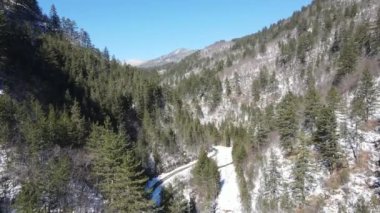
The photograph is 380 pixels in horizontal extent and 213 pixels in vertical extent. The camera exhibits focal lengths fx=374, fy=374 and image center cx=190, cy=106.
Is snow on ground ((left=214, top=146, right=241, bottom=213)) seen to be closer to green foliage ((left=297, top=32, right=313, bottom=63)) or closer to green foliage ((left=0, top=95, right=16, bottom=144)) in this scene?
green foliage ((left=0, top=95, right=16, bottom=144))

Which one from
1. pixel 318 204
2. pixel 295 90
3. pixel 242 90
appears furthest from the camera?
pixel 242 90

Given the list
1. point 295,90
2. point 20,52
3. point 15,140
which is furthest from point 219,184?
point 295,90

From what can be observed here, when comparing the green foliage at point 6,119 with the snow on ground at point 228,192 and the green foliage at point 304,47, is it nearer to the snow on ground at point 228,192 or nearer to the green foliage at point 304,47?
the snow on ground at point 228,192

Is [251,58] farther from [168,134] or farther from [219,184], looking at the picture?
[219,184]

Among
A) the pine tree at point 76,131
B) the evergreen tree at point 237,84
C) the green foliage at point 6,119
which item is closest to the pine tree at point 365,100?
the pine tree at point 76,131

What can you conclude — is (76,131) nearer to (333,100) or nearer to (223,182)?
(223,182)

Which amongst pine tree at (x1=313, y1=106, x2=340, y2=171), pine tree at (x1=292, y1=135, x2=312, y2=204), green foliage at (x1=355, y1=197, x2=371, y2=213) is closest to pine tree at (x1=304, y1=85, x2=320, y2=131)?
pine tree at (x1=313, y1=106, x2=340, y2=171)

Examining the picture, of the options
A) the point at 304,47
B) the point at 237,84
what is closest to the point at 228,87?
the point at 237,84
